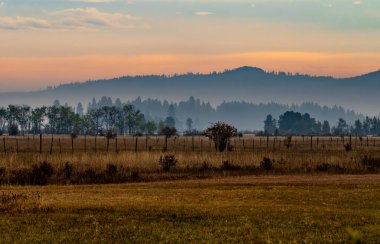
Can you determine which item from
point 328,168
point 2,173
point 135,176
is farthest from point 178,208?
point 328,168

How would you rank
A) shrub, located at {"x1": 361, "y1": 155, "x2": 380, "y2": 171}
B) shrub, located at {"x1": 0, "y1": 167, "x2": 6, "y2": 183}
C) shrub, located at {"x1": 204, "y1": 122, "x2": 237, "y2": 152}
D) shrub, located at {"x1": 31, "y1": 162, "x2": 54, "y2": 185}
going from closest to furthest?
shrub, located at {"x1": 0, "y1": 167, "x2": 6, "y2": 183} < shrub, located at {"x1": 31, "y1": 162, "x2": 54, "y2": 185} < shrub, located at {"x1": 361, "y1": 155, "x2": 380, "y2": 171} < shrub, located at {"x1": 204, "y1": 122, "x2": 237, "y2": 152}

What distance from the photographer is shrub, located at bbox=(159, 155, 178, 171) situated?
5522 centimetres

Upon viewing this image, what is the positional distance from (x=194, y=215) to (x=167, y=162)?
2890 cm

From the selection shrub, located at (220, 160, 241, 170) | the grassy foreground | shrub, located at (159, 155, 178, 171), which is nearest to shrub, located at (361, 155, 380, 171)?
shrub, located at (220, 160, 241, 170)

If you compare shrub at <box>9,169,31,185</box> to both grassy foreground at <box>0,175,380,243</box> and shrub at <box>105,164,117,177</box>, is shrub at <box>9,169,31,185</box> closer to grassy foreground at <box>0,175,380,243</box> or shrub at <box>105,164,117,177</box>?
shrub at <box>105,164,117,177</box>

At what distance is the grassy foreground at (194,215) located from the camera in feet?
74.1

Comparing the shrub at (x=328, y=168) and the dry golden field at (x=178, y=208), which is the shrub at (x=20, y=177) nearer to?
the dry golden field at (x=178, y=208)

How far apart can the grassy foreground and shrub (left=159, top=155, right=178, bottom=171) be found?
49.7 ft

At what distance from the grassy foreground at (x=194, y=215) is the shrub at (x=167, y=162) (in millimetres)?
15146

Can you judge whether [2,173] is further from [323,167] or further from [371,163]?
[371,163]

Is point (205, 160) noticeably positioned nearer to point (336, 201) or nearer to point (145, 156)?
point (145, 156)

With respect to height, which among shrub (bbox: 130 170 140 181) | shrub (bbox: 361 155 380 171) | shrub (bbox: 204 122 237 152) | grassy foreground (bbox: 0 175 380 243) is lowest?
grassy foreground (bbox: 0 175 380 243)

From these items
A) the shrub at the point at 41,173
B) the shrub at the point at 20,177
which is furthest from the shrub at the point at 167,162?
the shrub at the point at 20,177

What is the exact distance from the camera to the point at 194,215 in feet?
88.4
